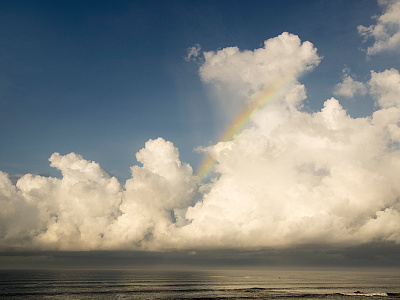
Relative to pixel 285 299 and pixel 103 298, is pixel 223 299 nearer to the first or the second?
pixel 285 299

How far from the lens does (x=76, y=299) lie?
12606 centimetres

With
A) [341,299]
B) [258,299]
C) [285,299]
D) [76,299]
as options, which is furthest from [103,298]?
[341,299]

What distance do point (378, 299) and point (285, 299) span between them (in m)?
40.6

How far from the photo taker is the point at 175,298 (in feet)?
424

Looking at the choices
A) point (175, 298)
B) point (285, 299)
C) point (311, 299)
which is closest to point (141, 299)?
point (175, 298)

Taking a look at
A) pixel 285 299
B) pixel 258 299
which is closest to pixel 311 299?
pixel 285 299

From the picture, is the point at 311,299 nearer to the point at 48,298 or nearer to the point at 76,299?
the point at 76,299

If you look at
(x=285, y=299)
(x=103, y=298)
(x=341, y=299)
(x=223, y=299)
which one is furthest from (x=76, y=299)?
(x=341, y=299)

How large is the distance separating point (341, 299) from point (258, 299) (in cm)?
3488

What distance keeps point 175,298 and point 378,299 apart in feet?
280

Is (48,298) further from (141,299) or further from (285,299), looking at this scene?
(285,299)

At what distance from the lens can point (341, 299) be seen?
424 ft

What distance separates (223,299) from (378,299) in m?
66.1

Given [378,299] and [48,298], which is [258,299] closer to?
[378,299]
